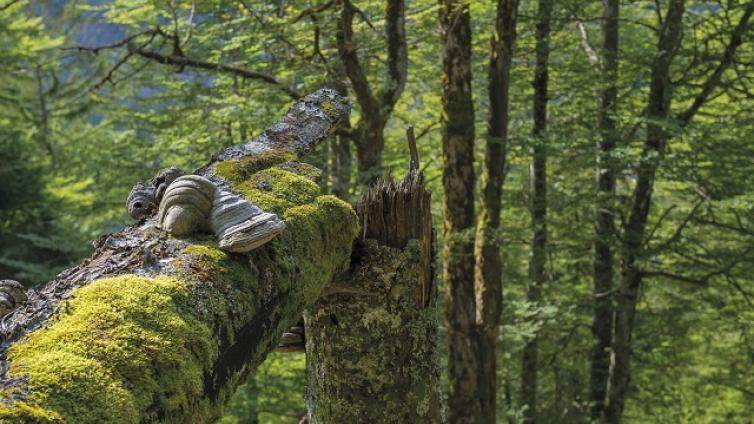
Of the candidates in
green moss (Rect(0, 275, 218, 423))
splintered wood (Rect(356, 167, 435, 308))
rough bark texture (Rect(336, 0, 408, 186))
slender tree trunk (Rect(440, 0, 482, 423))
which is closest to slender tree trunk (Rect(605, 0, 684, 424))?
slender tree trunk (Rect(440, 0, 482, 423))

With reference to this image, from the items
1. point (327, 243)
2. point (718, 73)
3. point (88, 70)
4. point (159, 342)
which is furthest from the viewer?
point (88, 70)

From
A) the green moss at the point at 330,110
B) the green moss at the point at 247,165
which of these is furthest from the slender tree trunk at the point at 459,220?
the green moss at the point at 247,165

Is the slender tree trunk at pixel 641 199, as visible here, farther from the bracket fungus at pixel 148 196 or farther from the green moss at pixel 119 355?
the green moss at pixel 119 355

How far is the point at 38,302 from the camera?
1.79 m

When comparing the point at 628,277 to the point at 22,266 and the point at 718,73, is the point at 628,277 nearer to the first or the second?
the point at 718,73

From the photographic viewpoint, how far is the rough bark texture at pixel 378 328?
314 cm

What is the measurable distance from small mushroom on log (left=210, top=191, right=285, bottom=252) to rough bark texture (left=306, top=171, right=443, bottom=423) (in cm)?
94

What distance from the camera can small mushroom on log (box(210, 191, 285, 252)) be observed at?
212 centimetres

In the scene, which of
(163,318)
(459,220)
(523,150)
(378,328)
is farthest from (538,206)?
(163,318)

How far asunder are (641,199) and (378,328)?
6.74m

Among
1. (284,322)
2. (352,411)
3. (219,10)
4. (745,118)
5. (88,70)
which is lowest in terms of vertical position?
(352,411)

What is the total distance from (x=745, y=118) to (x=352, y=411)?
22.6 feet

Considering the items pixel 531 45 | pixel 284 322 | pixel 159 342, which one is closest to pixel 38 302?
pixel 159 342

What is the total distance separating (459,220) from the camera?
25.2 feet
